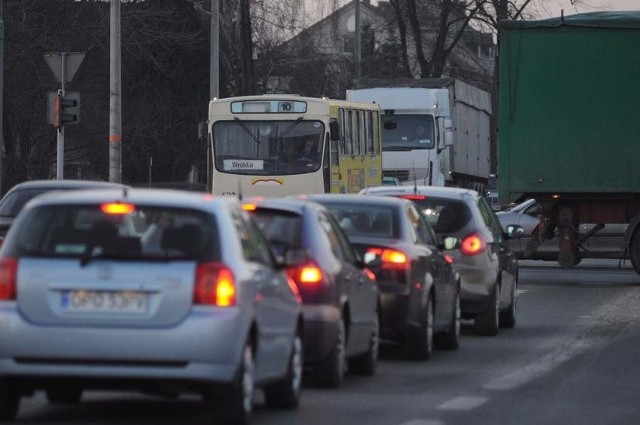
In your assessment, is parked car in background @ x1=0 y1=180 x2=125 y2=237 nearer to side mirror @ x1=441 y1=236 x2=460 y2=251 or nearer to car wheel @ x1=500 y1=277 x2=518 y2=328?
car wheel @ x1=500 y1=277 x2=518 y2=328

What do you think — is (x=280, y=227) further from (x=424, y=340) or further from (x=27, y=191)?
(x=27, y=191)

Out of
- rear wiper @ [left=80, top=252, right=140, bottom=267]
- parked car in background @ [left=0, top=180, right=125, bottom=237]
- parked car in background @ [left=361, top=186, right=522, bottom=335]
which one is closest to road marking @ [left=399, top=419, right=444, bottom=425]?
rear wiper @ [left=80, top=252, right=140, bottom=267]

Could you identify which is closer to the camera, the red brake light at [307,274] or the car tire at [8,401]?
the car tire at [8,401]

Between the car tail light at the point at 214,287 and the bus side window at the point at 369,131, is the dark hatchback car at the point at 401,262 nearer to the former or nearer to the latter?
the car tail light at the point at 214,287

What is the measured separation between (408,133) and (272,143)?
9.44 meters

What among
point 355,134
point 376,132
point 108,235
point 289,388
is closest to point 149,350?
point 108,235

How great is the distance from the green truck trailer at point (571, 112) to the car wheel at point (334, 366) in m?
15.9

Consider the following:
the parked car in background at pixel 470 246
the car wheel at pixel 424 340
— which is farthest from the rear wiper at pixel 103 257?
the parked car in background at pixel 470 246

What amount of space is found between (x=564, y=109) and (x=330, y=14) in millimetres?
40923

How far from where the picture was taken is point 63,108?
105 ft

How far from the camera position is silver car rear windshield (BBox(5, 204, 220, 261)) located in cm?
1077

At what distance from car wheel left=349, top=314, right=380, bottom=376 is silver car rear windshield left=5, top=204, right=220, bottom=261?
3874mm

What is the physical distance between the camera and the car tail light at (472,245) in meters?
19.5

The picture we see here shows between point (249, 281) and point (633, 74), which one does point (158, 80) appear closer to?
point (633, 74)
